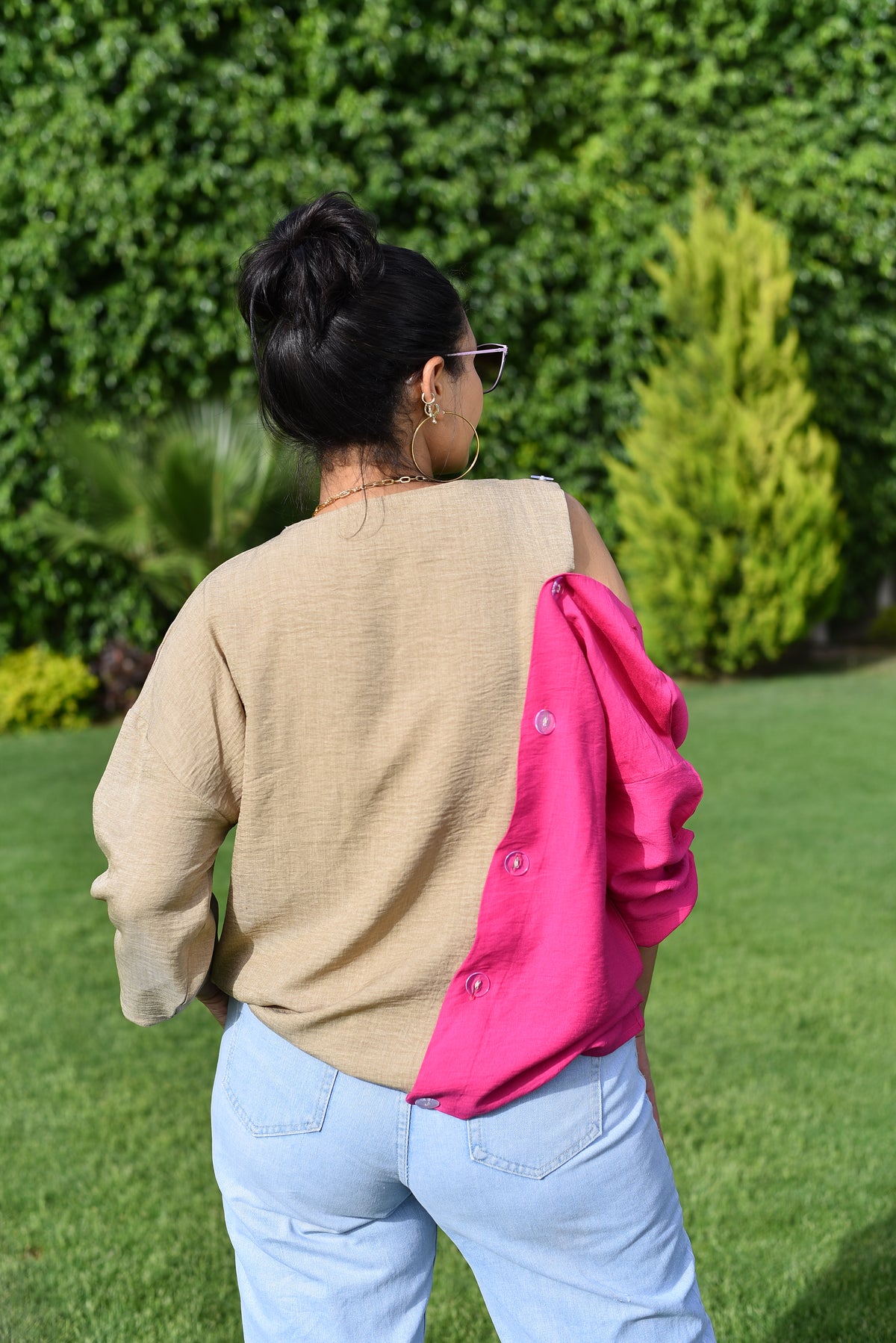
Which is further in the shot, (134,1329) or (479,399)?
(134,1329)

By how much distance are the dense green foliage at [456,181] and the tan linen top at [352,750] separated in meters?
8.75

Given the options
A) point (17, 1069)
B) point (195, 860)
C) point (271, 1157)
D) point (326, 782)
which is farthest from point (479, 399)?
point (17, 1069)

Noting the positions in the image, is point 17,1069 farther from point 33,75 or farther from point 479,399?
point 33,75

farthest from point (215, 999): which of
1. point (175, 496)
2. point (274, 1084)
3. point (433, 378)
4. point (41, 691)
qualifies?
point (41, 691)

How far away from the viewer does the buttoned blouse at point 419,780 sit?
1189 mm

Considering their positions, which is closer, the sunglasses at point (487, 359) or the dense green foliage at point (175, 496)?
the sunglasses at point (487, 359)

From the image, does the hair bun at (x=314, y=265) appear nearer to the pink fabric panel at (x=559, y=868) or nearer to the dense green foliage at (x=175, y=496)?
the pink fabric panel at (x=559, y=868)

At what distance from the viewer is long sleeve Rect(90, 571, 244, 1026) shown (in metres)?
1.21

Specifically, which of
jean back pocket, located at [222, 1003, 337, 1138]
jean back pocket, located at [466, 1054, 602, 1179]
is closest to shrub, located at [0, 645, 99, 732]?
jean back pocket, located at [222, 1003, 337, 1138]

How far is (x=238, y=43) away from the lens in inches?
377

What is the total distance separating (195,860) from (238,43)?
9824 mm

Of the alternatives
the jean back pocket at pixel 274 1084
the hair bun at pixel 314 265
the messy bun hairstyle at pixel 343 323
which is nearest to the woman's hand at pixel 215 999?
the jean back pocket at pixel 274 1084

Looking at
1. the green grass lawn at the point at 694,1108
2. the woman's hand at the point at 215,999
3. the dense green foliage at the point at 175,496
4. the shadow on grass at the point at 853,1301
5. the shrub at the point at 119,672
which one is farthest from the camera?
the shrub at the point at 119,672

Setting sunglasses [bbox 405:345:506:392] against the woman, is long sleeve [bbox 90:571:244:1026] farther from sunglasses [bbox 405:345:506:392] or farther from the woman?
sunglasses [bbox 405:345:506:392]
